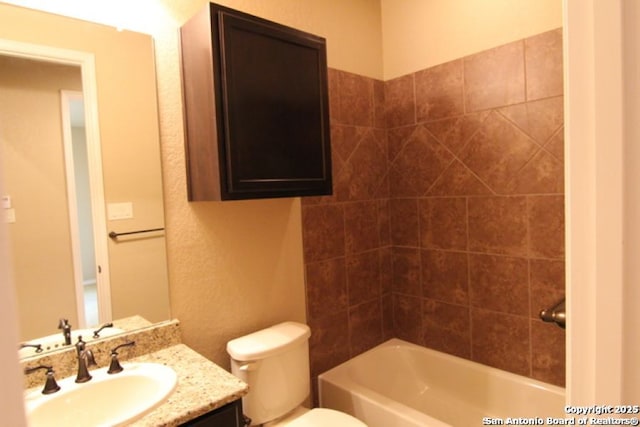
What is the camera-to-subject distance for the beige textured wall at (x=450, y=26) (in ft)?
5.85

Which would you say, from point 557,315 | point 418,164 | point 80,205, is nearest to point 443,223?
point 418,164

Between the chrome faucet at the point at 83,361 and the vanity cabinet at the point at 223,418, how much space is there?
42 centimetres

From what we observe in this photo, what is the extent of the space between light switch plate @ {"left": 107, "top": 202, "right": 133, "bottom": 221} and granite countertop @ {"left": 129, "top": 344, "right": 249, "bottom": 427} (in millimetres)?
531

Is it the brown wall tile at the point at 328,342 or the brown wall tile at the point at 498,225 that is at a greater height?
the brown wall tile at the point at 498,225

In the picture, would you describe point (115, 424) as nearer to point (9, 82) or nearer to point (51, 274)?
point (51, 274)

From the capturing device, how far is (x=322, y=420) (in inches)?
59.6

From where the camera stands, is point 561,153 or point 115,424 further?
point 561,153

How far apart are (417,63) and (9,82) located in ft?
6.44

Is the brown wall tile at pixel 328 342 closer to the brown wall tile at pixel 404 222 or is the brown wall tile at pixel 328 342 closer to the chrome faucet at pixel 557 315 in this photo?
the brown wall tile at pixel 404 222

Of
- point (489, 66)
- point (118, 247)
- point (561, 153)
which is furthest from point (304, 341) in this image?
point (489, 66)

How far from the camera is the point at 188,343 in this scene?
155cm

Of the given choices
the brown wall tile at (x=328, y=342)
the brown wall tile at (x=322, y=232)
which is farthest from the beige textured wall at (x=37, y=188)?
the brown wall tile at (x=328, y=342)

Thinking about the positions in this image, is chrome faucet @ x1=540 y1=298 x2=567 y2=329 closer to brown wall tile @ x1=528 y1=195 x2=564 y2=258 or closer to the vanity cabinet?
the vanity cabinet

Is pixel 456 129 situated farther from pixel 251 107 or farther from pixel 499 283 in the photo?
pixel 251 107
